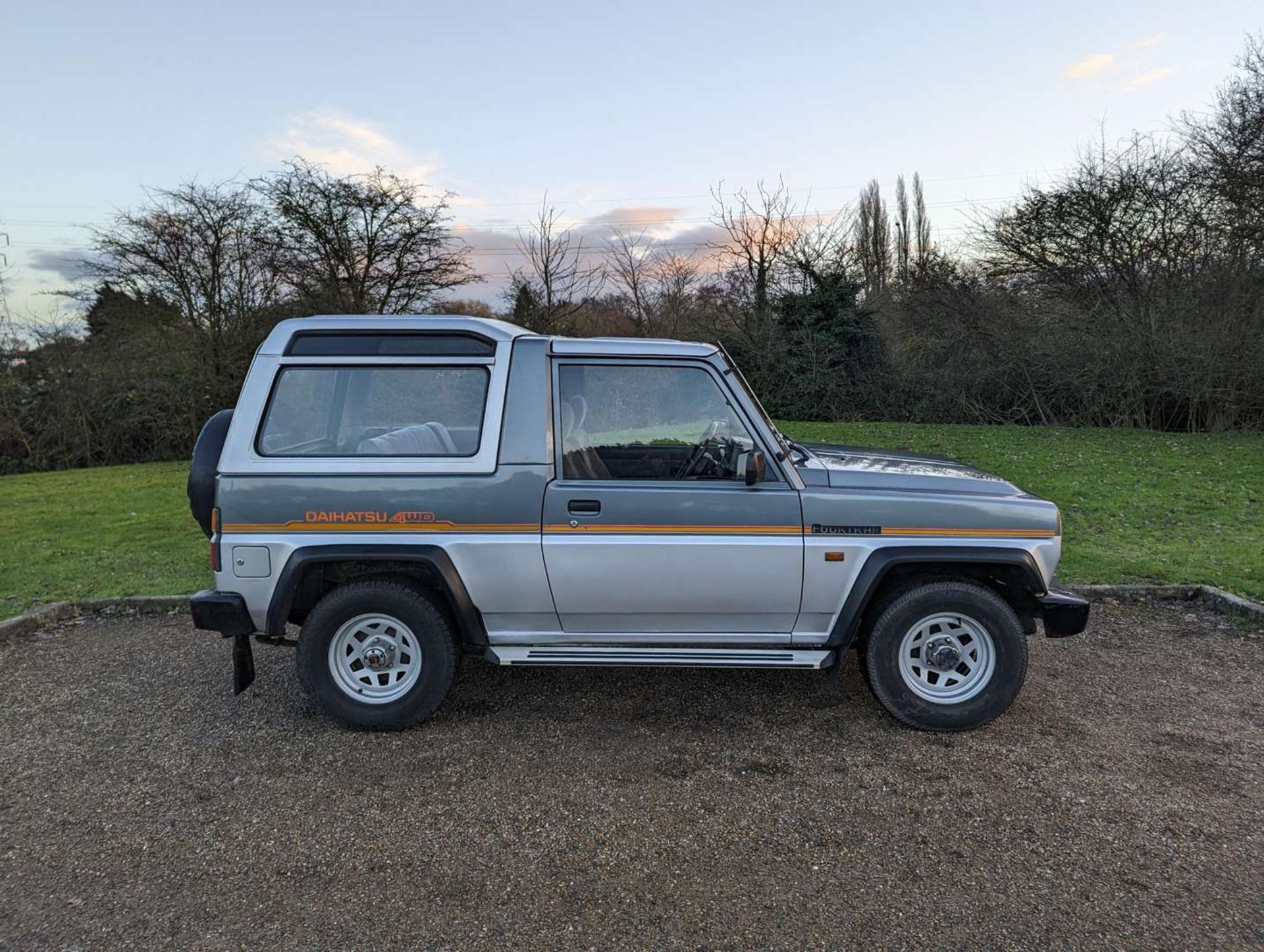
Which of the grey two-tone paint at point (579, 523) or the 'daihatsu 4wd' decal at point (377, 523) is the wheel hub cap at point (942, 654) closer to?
the grey two-tone paint at point (579, 523)

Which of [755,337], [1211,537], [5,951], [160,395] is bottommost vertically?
[5,951]

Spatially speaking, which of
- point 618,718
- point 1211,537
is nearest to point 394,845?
point 618,718

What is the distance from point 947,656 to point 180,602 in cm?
569

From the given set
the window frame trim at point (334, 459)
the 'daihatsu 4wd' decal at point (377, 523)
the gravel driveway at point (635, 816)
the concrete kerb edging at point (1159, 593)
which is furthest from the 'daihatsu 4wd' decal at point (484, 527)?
the concrete kerb edging at point (1159, 593)

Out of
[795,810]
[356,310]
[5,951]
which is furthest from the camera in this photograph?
[356,310]

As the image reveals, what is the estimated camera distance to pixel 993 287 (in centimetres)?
1941

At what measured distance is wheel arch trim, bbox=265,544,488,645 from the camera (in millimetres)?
3652

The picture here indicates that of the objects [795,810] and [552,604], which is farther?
[552,604]

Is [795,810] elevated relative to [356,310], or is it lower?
lower

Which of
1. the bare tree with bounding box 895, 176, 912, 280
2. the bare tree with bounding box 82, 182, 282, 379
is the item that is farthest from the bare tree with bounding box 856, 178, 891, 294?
the bare tree with bounding box 82, 182, 282, 379

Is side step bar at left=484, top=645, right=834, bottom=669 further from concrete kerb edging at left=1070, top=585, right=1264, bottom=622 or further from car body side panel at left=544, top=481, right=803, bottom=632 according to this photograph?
concrete kerb edging at left=1070, top=585, right=1264, bottom=622

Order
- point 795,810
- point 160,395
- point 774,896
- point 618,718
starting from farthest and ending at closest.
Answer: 1. point 160,395
2. point 618,718
3. point 795,810
4. point 774,896

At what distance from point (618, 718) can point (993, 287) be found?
62.6 feet

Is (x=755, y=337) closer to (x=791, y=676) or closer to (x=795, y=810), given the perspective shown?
(x=791, y=676)
